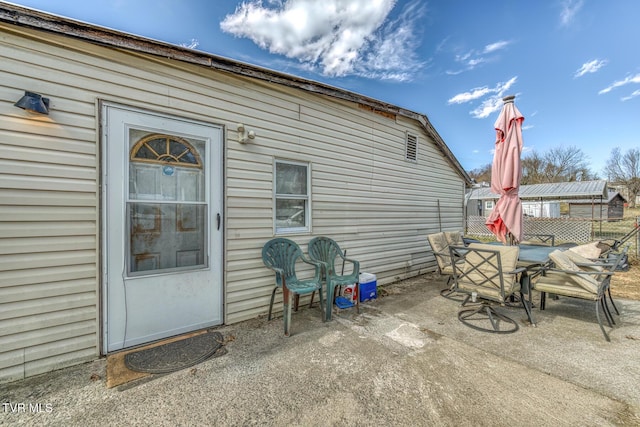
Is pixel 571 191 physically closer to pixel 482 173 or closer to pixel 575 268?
pixel 575 268

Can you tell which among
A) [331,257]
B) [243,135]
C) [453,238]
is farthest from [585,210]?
[243,135]

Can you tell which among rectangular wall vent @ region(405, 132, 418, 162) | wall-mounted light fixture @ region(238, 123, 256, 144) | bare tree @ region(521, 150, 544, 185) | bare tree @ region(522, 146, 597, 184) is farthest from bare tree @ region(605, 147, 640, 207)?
wall-mounted light fixture @ region(238, 123, 256, 144)

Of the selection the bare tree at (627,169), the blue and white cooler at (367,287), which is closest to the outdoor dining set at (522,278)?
the blue and white cooler at (367,287)

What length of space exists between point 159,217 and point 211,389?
178cm

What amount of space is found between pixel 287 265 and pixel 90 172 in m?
2.31

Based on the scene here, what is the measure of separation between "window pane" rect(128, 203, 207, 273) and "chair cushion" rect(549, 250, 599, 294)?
417 centimetres

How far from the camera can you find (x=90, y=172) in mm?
2359

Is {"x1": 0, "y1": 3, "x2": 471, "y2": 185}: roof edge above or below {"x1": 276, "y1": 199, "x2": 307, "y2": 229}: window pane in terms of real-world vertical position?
above

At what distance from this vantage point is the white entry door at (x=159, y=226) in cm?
247

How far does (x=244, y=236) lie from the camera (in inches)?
128

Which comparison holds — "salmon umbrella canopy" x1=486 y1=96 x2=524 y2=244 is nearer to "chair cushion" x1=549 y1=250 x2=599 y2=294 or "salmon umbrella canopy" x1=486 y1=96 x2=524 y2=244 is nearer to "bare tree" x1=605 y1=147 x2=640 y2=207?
"chair cushion" x1=549 y1=250 x2=599 y2=294

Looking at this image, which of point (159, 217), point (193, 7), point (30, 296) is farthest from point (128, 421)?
point (193, 7)

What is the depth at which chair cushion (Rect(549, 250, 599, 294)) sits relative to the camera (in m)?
2.89

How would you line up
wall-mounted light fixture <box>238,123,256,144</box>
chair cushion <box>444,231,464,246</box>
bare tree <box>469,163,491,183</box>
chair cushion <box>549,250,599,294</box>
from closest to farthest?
chair cushion <box>549,250,599,294</box>, wall-mounted light fixture <box>238,123,256,144</box>, chair cushion <box>444,231,464,246</box>, bare tree <box>469,163,491,183</box>
